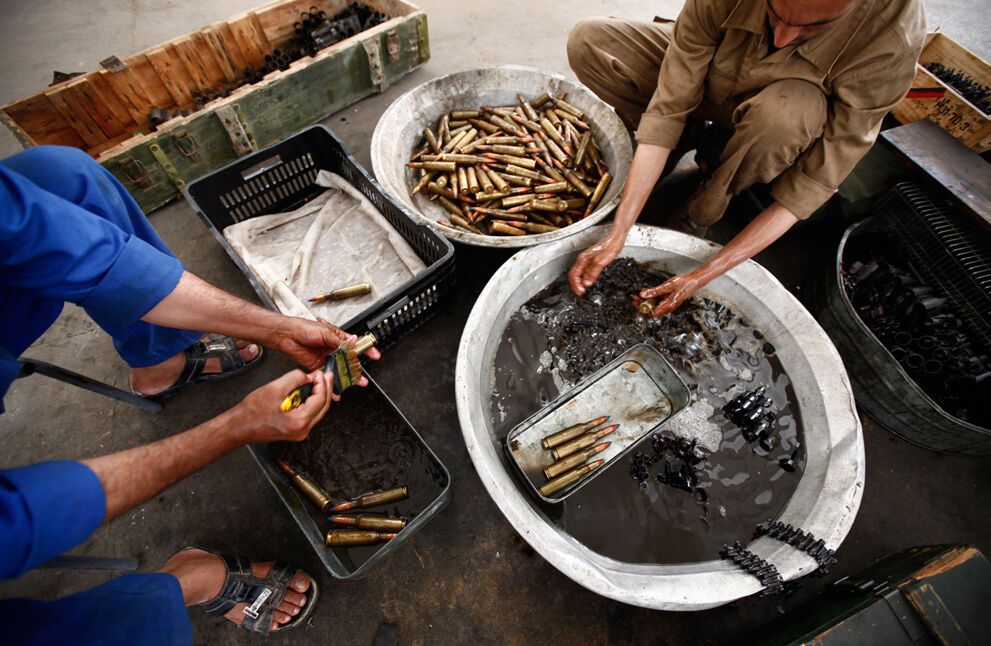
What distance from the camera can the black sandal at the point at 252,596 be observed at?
6.92ft

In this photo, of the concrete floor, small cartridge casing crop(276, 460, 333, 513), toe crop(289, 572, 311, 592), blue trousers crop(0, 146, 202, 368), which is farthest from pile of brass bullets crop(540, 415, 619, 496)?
blue trousers crop(0, 146, 202, 368)

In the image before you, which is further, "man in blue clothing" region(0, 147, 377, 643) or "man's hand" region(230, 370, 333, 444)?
"man's hand" region(230, 370, 333, 444)

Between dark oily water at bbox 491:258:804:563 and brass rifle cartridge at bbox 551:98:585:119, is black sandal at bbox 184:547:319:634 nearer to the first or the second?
dark oily water at bbox 491:258:804:563

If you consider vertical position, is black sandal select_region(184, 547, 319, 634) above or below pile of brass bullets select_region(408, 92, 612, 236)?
below

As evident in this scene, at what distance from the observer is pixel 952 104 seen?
9.80 feet

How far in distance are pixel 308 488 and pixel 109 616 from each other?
91 cm

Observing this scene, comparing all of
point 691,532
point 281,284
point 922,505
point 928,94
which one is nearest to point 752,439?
point 691,532

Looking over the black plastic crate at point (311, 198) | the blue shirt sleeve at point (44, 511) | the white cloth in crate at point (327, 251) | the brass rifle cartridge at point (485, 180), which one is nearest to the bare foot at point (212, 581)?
the blue shirt sleeve at point (44, 511)

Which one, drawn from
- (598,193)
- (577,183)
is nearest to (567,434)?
(598,193)

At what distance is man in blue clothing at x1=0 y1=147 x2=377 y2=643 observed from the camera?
1294mm

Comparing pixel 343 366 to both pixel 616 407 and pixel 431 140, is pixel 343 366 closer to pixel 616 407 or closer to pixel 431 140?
pixel 616 407

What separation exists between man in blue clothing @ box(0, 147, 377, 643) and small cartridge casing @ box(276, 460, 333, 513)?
0.37m

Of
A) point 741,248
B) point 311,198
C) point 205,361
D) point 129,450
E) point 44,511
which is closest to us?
point 44,511

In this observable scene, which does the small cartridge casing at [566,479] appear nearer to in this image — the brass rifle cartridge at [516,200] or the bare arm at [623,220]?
the bare arm at [623,220]
